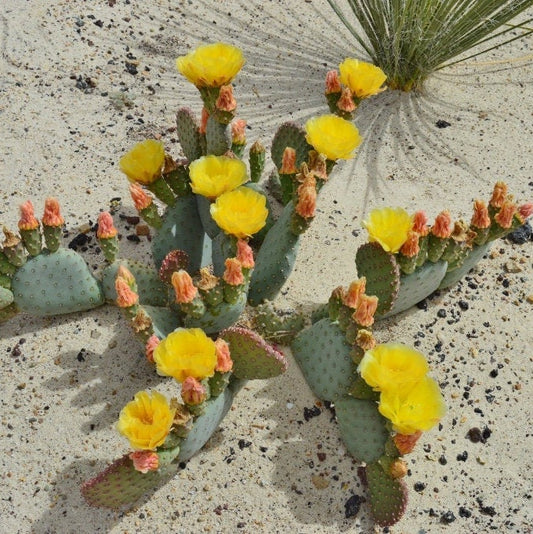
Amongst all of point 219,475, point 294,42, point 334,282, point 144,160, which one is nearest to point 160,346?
point 219,475

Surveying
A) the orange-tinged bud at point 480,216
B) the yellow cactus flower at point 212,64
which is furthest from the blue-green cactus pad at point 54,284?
the orange-tinged bud at point 480,216

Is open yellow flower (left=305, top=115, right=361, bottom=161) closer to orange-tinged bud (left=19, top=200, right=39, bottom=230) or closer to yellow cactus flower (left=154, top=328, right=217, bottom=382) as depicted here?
yellow cactus flower (left=154, top=328, right=217, bottom=382)

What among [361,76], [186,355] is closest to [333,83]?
[361,76]

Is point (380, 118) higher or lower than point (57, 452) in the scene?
higher

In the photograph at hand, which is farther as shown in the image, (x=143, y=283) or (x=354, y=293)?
(x=143, y=283)

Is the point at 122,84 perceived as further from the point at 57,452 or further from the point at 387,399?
the point at 387,399

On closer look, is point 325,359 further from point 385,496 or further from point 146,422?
point 146,422
